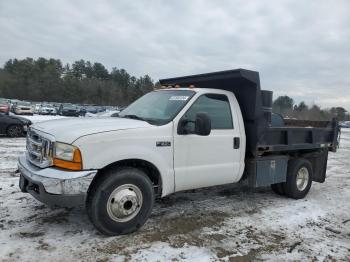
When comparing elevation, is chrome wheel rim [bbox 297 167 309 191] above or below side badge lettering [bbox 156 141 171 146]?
below

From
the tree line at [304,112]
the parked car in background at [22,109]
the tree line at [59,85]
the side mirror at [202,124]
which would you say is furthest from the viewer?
the tree line at [59,85]

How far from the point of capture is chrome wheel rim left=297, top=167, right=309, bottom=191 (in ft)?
22.8

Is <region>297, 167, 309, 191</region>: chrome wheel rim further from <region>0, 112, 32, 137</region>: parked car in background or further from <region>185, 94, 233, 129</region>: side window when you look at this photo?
<region>0, 112, 32, 137</region>: parked car in background

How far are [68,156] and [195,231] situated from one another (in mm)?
1920

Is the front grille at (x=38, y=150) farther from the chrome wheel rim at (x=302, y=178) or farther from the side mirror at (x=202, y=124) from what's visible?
the chrome wheel rim at (x=302, y=178)

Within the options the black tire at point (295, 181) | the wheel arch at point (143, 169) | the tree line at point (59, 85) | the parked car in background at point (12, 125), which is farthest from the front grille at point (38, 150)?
the tree line at point (59, 85)

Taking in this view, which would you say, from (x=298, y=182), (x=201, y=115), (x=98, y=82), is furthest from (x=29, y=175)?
(x=98, y=82)

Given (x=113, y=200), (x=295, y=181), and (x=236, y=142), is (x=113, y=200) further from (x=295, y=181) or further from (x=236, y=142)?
(x=295, y=181)

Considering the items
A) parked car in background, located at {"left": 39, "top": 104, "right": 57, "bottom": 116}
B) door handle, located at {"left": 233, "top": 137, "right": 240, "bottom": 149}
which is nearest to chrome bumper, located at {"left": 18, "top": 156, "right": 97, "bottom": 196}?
door handle, located at {"left": 233, "top": 137, "right": 240, "bottom": 149}

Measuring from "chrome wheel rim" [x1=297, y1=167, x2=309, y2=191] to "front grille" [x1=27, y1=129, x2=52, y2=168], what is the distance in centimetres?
470

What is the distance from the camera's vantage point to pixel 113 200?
4.35 m

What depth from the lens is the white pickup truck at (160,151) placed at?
13.5 feet

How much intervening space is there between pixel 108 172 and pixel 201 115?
1.36 metres

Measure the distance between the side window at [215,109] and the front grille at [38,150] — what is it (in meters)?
1.92
